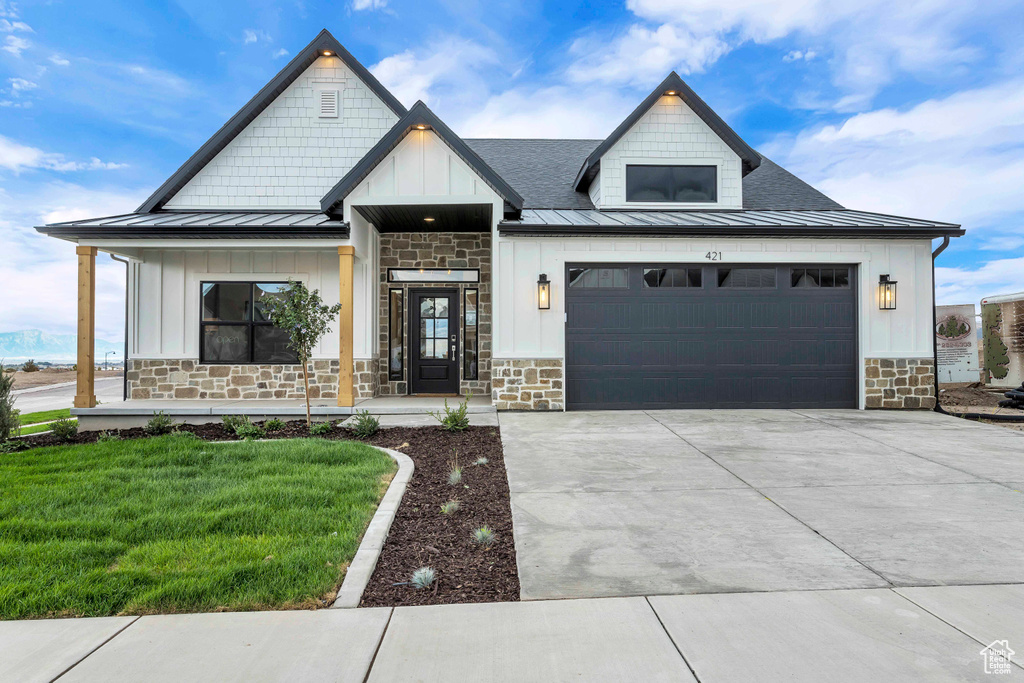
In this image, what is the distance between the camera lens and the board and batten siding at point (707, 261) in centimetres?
928

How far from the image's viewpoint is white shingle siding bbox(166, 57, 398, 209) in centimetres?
1101

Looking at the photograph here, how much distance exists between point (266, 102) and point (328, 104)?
1.29 metres

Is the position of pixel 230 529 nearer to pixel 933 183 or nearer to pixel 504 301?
pixel 504 301

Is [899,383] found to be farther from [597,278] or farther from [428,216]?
[428,216]

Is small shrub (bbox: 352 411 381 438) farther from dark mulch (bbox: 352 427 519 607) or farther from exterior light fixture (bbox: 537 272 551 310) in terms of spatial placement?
exterior light fixture (bbox: 537 272 551 310)

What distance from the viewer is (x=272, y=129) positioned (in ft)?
36.2

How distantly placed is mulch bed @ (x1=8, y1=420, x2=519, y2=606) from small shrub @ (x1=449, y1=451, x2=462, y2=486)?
1.9 inches

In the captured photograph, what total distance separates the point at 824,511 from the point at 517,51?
2368 cm

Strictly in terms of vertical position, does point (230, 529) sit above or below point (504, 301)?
below

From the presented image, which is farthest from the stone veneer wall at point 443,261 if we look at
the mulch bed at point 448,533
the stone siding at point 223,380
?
the mulch bed at point 448,533

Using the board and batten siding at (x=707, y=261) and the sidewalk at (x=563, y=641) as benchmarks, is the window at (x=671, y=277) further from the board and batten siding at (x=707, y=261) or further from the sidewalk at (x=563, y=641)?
the sidewalk at (x=563, y=641)

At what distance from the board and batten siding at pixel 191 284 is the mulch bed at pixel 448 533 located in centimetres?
474

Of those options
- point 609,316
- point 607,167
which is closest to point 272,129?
point 607,167

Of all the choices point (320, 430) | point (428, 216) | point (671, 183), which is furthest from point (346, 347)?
point (671, 183)
